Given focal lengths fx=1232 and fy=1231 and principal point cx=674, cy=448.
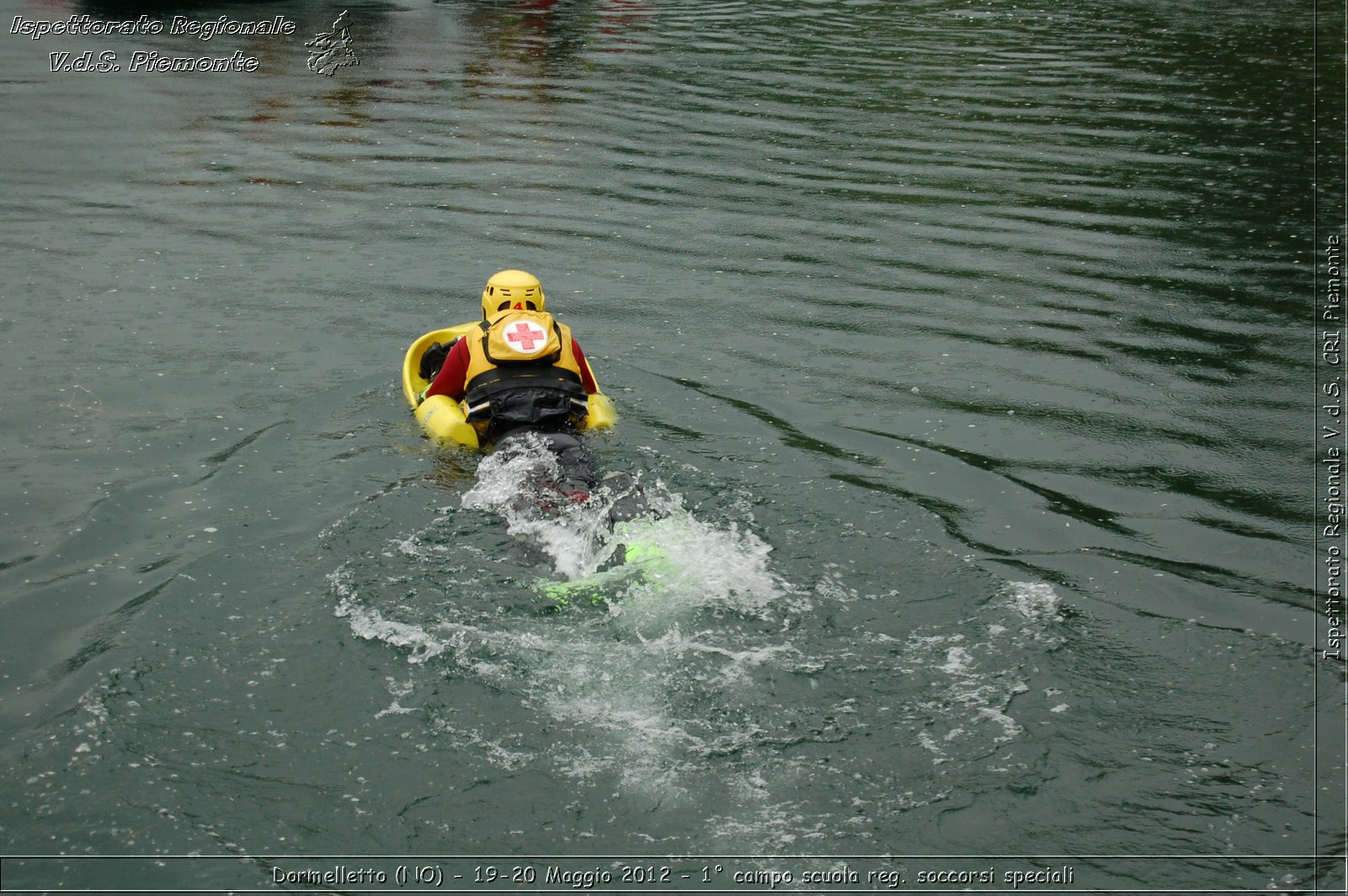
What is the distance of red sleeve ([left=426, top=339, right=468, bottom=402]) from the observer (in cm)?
924

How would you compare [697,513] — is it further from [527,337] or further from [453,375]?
[453,375]

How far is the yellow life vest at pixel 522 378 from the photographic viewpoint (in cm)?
877

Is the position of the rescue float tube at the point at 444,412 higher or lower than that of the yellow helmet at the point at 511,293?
lower

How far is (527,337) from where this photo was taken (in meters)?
8.81

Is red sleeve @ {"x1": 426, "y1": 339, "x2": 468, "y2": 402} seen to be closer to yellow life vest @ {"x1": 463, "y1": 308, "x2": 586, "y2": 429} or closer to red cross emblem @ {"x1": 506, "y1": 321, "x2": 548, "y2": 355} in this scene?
yellow life vest @ {"x1": 463, "y1": 308, "x2": 586, "y2": 429}

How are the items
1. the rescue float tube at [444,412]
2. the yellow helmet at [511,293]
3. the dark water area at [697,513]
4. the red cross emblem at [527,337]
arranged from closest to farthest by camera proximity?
the dark water area at [697,513] → the red cross emblem at [527,337] → the rescue float tube at [444,412] → the yellow helmet at [511,293]

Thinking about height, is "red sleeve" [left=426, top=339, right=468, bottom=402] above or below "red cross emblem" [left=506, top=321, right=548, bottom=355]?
below

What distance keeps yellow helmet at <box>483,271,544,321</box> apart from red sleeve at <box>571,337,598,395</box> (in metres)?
0.46

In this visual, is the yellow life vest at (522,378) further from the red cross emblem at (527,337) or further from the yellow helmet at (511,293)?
the yellow helmet at (511,293)

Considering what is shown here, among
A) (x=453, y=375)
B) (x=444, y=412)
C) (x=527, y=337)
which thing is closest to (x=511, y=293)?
(x=527, y=337)

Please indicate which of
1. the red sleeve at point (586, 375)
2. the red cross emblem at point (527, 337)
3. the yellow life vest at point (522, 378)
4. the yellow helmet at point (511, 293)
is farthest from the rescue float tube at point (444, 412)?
the red cross emblem at point (527, 337)

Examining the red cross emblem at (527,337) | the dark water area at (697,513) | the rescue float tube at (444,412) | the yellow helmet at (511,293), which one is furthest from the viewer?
the yellow helmet at (511,293)

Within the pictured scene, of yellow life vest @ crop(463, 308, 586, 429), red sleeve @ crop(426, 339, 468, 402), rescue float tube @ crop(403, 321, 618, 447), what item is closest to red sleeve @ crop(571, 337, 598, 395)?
rescue float tube @ crop(403, 321, 618, 447)

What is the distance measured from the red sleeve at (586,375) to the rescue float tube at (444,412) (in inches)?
2.2
